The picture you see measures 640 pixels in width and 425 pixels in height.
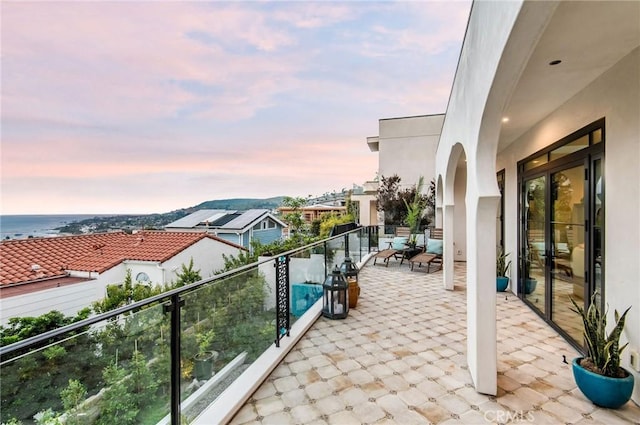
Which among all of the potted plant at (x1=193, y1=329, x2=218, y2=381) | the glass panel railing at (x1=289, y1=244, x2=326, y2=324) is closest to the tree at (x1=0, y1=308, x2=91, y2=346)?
the glass panel railing at (x1=289, y1=244, x2=326, y2=324)

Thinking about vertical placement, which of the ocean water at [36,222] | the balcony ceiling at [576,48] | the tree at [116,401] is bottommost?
the tree at [116,401]

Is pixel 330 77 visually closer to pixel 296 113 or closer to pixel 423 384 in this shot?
pixel 296 113

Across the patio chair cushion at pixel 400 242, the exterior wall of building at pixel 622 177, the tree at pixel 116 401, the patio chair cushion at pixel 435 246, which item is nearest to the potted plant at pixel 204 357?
the tree at pixel 116 401

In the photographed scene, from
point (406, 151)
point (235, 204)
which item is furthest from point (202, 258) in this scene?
point (235, 204)

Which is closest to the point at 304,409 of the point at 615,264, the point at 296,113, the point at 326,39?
the point at 615,264

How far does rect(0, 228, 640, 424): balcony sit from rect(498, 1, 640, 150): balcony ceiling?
2873mm

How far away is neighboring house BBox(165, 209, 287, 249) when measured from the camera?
1978cm

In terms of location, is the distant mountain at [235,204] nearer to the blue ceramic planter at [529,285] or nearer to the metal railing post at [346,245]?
the metal railing post at [346,245]

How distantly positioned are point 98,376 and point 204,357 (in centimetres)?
92

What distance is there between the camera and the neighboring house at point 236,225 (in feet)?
64.9

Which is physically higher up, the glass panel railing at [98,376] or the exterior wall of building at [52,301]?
the glass panel railing at [98,376]

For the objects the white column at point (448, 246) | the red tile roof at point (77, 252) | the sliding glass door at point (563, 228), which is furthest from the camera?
the red tile roof at point (77, 252)

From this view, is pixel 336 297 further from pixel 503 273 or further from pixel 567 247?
pixel 503 273

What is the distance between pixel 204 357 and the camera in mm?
2520
